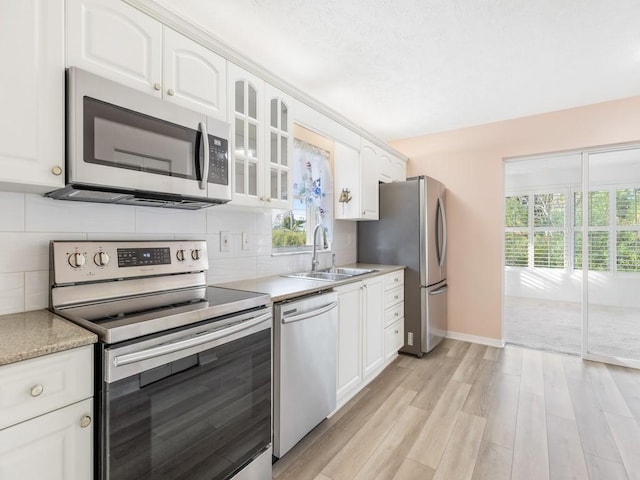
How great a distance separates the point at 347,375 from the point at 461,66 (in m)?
2.44

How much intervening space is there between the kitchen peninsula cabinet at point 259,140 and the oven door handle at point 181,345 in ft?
2.33

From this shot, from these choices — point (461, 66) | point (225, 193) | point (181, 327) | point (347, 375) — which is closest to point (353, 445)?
point (347, 375)

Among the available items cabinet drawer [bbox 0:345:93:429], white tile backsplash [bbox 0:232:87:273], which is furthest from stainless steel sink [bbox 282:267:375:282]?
cabinet drawer [bbox 0:345:93:429]

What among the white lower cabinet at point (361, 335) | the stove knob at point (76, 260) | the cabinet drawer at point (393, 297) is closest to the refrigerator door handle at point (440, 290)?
the cabinet drawer at point (393, 297)

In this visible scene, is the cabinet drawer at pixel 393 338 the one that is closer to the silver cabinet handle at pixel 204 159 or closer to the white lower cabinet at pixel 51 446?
the silver cabinet handle at pixel 204 159

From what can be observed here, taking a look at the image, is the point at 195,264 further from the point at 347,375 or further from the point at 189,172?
the point at 347,375

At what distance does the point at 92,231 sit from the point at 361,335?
6.09 feet

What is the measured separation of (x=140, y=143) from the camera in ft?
4.38

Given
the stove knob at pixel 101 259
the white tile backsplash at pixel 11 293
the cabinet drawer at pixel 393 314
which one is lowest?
the cabinet drawer at pixel 393 314

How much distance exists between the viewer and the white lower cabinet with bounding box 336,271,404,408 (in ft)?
7.43

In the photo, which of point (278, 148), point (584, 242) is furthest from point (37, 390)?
point (584, 242)

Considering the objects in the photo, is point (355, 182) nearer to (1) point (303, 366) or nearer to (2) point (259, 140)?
(2) point (259, 140)

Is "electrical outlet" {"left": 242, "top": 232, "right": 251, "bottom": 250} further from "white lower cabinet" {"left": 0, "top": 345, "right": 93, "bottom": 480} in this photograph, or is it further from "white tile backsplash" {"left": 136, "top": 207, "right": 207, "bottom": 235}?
"white lower cabinet" {"left": 0, "top": 345, "right": 93, "bottom": 480}

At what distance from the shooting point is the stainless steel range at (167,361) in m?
1.01
